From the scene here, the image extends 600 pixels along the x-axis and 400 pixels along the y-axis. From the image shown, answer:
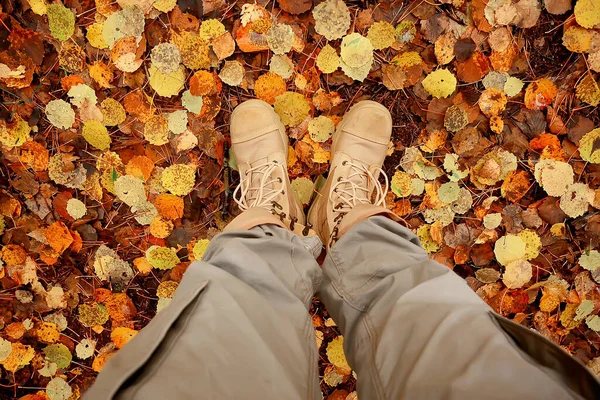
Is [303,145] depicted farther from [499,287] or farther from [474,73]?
[499,287]

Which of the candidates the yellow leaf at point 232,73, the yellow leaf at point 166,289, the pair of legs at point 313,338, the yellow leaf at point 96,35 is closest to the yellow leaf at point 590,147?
the pair of legs at point 313,338

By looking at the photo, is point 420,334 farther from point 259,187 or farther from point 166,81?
point 166,81

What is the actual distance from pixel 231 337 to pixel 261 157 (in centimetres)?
58

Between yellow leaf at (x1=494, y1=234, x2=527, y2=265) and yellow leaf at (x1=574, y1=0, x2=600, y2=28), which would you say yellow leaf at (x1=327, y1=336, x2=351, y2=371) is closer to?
yellow leaf at (x1=494, y1=234, x2=527, y2=265)

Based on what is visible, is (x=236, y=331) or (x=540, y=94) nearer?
(x=236, y=331)

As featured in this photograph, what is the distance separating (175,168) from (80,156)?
0.85 feet

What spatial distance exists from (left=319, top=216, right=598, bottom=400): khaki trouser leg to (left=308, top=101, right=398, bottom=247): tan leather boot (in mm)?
244

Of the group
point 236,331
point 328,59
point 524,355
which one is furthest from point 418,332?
point 328,59

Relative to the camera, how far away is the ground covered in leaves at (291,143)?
962 millimetres

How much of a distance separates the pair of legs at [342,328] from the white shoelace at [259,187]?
179 mm

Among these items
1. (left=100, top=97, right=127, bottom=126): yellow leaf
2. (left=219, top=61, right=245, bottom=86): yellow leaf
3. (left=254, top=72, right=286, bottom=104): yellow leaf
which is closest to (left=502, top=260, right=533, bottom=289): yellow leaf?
(left=254, top=72, right=286, bottom=104): yellow leaf

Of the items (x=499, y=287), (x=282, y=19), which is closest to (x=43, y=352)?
(x=282, y=19)

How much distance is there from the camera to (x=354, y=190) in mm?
993

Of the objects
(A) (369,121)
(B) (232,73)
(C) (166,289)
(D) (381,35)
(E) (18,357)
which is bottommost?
(E) (18,357)
